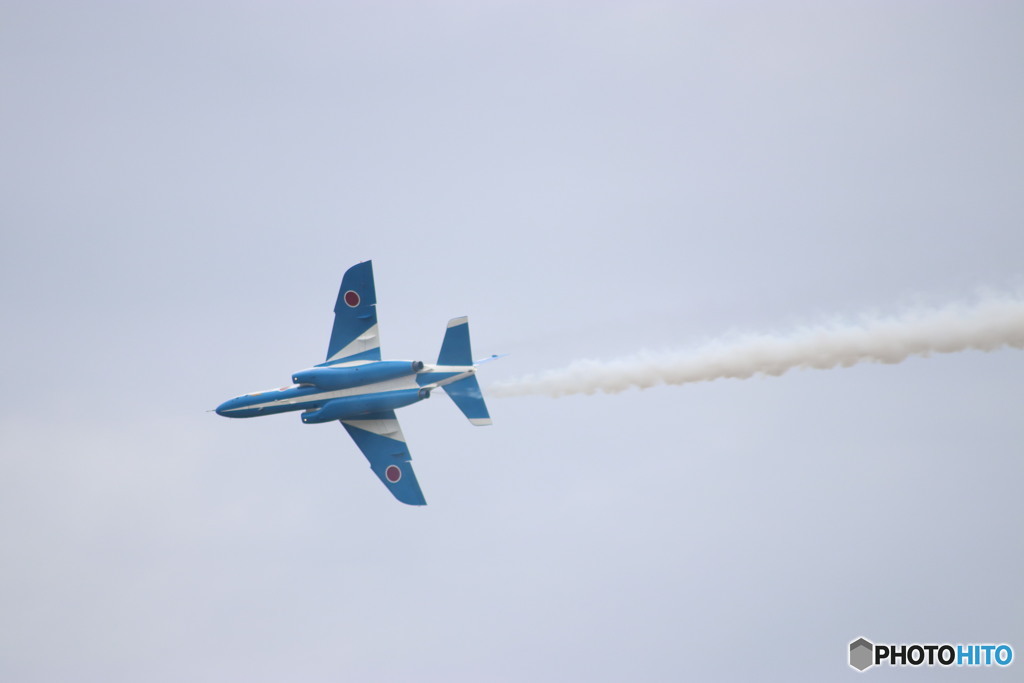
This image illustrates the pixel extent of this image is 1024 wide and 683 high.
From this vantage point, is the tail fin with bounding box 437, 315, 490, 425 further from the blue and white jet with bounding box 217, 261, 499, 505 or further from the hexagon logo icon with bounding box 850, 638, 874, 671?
the hexagon logo icon with bounding box 850, 638, 874, 671

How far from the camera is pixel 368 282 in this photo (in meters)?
53.2

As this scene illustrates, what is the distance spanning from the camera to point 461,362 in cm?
4988

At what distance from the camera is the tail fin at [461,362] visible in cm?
4962

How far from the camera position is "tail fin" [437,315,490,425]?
49.6m

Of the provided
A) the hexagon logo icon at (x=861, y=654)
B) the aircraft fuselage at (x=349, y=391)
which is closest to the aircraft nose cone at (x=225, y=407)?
the aircraft fuselage at (x=349, y=391)

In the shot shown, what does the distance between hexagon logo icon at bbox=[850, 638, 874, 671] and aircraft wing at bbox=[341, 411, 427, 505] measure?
17.5 m

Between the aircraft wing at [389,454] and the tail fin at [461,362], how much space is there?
4955mm

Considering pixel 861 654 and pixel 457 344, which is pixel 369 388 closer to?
pixel 457 344

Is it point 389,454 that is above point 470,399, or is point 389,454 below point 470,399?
below

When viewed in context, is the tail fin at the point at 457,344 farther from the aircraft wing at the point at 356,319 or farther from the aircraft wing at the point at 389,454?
the aircraft wing at the point at 389,454

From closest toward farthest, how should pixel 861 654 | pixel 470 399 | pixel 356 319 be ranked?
1. pixel 470 399
2. pixel 861 654
3. pixel 356 319

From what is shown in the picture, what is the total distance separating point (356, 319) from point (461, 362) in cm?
550

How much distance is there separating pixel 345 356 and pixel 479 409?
6.49 metres

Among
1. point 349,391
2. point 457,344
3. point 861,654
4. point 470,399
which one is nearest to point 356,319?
point 349,391
